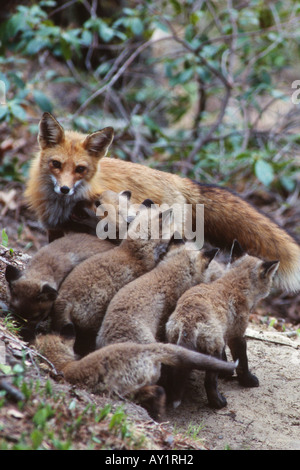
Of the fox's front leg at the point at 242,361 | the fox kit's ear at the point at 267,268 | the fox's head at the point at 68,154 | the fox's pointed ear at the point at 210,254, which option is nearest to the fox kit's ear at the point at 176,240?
the fox's pointed ear at the point at 210,254

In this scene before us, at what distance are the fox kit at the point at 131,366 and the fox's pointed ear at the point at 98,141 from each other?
2.92 meters

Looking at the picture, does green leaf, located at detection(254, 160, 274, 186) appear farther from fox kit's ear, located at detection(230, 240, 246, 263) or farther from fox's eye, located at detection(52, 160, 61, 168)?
fox's eye, located at detection(52, 160, 61, 168)

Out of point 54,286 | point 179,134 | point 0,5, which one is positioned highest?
point 0,5

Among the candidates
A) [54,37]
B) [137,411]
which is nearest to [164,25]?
[54,37]

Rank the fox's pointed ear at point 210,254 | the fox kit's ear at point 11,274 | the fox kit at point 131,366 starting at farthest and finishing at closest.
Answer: the fox's pointed ear at point 210,254
the fox kit's ear at point 11,274
the fox kit at point 131,366

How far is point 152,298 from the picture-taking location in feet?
15.1

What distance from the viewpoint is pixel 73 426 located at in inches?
129

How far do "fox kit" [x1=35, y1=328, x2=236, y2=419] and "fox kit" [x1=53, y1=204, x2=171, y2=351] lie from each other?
0.65 m

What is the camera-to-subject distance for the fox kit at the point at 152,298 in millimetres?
4303

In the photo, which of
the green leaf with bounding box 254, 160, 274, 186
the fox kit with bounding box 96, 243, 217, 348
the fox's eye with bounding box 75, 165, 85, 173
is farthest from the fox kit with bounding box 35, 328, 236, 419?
the green leaf with bounding box 254, 160, 274, 186

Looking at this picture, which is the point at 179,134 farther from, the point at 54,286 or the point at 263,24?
the point at 54,286

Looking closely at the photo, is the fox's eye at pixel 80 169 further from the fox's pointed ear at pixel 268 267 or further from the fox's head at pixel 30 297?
the fox's pointed ear at pixel 268 267

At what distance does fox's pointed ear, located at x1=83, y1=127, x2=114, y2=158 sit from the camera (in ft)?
19.7
